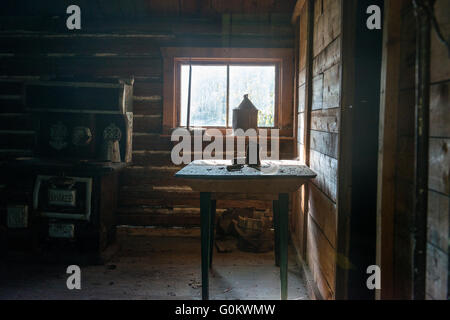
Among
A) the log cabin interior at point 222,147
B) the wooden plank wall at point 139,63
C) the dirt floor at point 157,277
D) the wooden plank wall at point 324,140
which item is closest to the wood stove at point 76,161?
the log cabin interior at point 222,147

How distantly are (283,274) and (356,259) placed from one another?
0.81 meters

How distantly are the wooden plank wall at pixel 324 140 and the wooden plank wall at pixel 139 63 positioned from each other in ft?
4.47

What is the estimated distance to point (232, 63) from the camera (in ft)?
15.2

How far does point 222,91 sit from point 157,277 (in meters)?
2.33

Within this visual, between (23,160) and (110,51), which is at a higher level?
(110,51)

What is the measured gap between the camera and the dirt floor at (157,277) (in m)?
3.07

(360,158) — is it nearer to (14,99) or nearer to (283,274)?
(283,274)

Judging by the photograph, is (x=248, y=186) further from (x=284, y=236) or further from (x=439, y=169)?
(x=439, y=169)

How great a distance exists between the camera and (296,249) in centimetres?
400

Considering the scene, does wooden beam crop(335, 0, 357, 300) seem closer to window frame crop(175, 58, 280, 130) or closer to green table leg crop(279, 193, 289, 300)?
green table leg crop(279, 193, 289, 300)

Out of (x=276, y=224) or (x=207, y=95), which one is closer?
(x=276, y=224)

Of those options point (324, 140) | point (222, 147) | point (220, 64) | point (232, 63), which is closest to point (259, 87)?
point (232, 63)

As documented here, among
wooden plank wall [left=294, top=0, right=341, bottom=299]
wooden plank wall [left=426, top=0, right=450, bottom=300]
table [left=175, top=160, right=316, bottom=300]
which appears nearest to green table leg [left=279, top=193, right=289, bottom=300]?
table [left=175, top=160, right=316, bottom=300]
